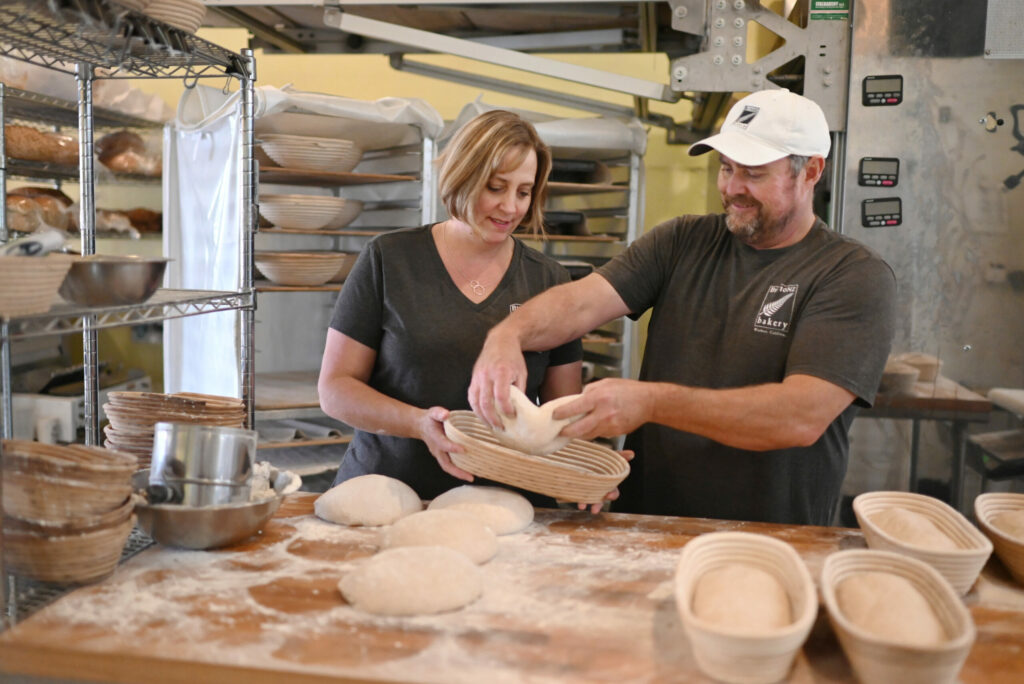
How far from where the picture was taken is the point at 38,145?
3977 mm

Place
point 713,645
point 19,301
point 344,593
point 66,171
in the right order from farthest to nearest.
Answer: point 66,171 < point 344,593 < point 19,301 < point 713,645

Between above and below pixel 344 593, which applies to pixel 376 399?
above

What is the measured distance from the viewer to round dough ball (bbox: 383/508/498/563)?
147 centimetres

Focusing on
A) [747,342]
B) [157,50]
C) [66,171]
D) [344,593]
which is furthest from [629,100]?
[344,593]

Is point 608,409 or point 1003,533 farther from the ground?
point 608,409

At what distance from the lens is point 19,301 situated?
1.16 metres

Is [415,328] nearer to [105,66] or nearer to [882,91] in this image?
[105,66]

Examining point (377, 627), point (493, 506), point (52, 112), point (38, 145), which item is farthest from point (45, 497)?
point (52, 112)

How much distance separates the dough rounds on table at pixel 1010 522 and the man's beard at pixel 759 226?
0.74 metres

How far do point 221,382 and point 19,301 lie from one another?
97.3 inches

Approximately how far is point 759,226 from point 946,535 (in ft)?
2.50

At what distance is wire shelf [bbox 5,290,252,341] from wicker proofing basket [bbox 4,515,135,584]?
1.04ft

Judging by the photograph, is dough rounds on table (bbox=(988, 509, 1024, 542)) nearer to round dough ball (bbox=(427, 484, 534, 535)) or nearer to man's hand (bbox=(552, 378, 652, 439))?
man's hand (bbox=(552, 378, 652, 439))

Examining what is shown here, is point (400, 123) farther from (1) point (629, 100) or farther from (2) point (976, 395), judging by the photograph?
(2) point (976, 395)
